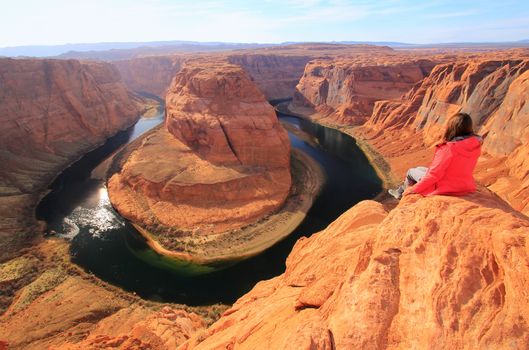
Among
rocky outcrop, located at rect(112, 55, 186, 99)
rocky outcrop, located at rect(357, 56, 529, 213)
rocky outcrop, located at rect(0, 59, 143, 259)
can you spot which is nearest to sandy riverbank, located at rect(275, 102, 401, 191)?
rocky outcrop, located at rect(357, 56, 529, 213)

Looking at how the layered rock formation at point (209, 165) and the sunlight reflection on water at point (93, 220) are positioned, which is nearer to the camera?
the sunlight reflection on water at point (93, 220)

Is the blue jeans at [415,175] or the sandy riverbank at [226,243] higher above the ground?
the blue jeans at [415,175]

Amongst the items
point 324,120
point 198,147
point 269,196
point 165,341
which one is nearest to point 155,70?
point 324,120

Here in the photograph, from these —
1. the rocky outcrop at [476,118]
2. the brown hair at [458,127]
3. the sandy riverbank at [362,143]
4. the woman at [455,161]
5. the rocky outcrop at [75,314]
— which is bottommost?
the rocky outcrop at [75,314]

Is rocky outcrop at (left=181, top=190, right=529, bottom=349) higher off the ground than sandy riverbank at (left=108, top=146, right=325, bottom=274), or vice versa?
rocky outcrop at (left=181, top=190, right=529, bottom=349)

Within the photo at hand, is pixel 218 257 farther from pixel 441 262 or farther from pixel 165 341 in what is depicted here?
pixel 441 262

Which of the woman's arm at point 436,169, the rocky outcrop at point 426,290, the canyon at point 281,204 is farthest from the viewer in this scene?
the woman's arm at point 436,169

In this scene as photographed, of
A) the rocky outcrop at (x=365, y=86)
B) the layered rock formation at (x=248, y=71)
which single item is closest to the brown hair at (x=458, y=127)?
the rocky outcrop at (x=365, y=86)

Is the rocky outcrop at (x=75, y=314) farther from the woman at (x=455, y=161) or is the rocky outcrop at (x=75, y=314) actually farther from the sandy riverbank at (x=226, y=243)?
the woman at (x=455, y=161)

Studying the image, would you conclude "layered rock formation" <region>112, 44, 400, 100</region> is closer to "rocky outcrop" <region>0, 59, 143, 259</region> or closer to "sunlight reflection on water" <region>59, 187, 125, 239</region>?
"rocky outcrop" <region>0, 59, 143, 259</region>
